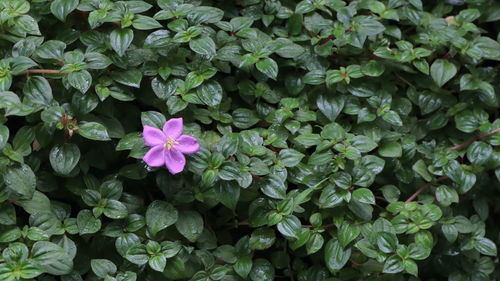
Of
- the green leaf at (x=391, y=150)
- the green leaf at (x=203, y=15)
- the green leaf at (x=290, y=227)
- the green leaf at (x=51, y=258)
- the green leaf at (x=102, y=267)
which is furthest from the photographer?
the green leaf at (x=391, y=150)

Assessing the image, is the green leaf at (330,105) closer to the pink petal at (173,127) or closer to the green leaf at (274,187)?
the green leaf at (274,187)

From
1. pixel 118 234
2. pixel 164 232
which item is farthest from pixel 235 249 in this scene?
pixel 118 234

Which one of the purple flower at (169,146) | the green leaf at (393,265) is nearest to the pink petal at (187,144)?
the purple flower at (169,146)

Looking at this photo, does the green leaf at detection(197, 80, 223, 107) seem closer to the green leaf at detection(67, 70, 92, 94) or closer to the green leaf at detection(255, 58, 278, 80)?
the green leaf at detection(255, 58, 278, 80)

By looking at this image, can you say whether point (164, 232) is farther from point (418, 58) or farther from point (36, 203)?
point (418, 58)

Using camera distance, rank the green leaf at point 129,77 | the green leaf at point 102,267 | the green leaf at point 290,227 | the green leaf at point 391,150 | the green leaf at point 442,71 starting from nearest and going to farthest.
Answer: the green leaf at point 102,267, the green leaf at point 290,227, the green leaf at point 129,77, the green leaf at point 391,150, the green leaf at point 442,71

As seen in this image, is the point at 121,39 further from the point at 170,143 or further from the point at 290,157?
the point at 290,157

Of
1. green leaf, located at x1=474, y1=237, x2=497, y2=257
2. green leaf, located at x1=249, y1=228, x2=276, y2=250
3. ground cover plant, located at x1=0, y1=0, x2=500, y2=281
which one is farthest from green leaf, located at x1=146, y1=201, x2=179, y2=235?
green leaf, located at x1=474, y1=237, x2=497, y2=257
